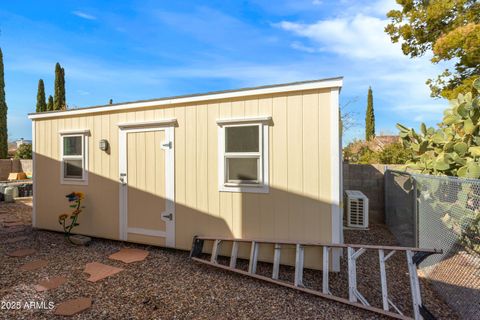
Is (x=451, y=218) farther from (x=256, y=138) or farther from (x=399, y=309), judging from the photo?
(x=256, y=138)

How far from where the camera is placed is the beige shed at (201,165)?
339 centimetres

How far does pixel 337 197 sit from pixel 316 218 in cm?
39

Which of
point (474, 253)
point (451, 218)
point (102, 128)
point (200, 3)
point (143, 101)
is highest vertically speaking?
point (200, 3)

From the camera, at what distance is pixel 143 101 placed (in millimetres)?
4434

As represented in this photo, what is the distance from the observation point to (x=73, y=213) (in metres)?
4.73

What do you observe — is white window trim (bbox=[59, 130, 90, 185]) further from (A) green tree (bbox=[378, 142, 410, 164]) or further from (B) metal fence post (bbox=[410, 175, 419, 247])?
(A) green tree (bbox=[378, 142, 410, 164])

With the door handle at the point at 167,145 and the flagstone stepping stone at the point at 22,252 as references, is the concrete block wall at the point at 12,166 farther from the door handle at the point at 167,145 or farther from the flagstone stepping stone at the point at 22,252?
the door handle at the point at 167,145

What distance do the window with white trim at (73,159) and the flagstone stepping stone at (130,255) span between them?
66.3 inches

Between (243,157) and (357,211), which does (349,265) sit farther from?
(357,211)

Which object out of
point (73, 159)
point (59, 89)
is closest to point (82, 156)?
point (73, 159)

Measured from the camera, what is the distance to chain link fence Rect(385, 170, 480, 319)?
240 cm

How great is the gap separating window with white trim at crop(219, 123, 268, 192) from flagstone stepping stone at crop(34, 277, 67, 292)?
2.30m

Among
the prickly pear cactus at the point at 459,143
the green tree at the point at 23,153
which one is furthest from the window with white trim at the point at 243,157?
the green tree at the point at 23,153

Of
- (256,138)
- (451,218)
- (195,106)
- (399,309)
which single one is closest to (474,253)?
(451,218)
